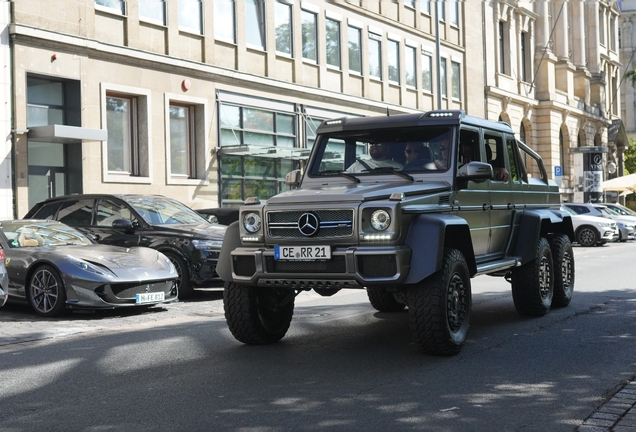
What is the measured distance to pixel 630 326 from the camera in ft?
31.8

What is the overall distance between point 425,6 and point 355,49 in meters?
6.99

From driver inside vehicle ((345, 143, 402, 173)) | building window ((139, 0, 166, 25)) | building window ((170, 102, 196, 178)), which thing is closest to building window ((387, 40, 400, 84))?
building window ((170, 102, 196, 178))

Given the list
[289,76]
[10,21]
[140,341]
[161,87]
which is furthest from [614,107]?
[140,341]

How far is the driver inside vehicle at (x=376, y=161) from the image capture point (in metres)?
8.79

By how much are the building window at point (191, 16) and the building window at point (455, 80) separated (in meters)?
18.5

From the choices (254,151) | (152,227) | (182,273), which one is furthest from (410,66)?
(182,273)

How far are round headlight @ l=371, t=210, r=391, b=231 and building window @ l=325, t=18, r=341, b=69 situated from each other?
85.5 feet

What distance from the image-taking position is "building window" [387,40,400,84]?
37169 millimetres

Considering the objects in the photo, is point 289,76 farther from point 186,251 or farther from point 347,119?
point 347,119

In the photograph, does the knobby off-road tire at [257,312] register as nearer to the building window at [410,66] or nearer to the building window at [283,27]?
the building window at [283,27]

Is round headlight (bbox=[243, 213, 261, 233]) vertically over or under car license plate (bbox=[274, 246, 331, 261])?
over

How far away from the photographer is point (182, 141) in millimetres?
26766

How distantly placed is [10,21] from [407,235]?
1648cm

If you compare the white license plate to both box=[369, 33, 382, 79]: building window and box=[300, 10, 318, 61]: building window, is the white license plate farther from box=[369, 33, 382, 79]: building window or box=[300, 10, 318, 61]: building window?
box=[369, 33, 382, 79]: building window
